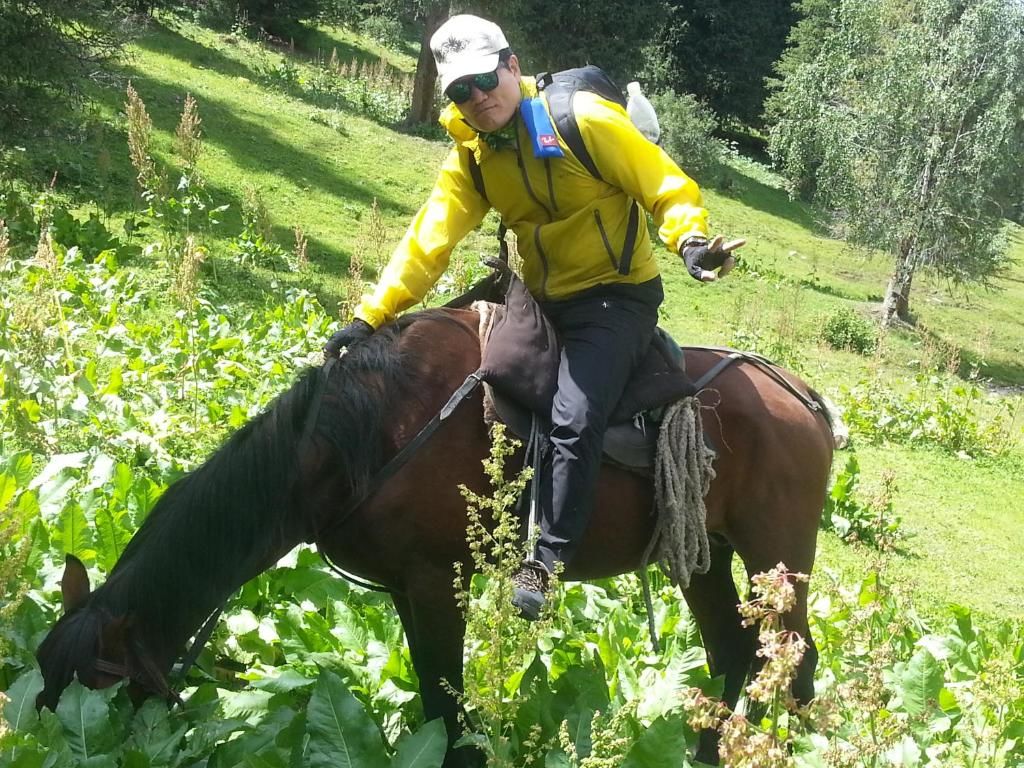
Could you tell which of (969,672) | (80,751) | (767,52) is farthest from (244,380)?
(767,52)

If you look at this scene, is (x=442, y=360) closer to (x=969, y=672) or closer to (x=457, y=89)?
(x=457, y=89)

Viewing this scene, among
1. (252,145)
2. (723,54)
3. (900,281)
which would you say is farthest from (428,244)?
(723,54)

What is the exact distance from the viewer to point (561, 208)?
342cm

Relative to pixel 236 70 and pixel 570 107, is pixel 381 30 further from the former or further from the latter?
pixel 570 107

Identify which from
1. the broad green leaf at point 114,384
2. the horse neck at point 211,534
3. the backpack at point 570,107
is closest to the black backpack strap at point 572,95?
the backpack at point 570,107

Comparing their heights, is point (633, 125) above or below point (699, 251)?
above

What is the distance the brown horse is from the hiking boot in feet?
0.78

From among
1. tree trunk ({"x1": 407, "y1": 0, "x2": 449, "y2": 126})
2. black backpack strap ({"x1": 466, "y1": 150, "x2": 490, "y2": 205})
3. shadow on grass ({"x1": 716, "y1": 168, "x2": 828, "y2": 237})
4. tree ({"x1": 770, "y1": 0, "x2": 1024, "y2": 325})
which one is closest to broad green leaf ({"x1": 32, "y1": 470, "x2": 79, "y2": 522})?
black backpack strap ({"x1": 466, "y1": 150, "x2": 490, "y2": 205})

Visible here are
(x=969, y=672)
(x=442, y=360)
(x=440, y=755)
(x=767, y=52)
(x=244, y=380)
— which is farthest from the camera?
(x=767, y=52)

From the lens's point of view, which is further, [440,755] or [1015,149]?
[1015,149]

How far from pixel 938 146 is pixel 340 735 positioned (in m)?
20.3

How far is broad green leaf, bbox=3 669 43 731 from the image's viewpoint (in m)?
2.64

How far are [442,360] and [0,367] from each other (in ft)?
11.4

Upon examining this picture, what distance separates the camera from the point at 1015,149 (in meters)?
20.1
